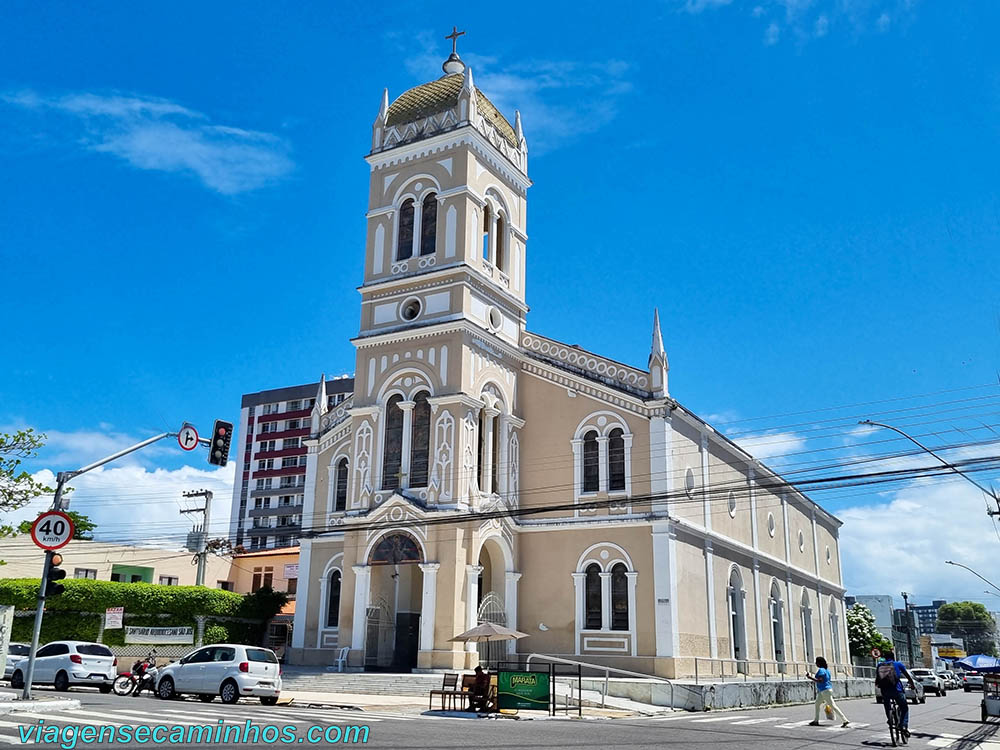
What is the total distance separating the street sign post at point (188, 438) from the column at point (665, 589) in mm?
18279

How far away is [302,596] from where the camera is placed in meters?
37.7

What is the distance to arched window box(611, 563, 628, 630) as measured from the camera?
3344 cm

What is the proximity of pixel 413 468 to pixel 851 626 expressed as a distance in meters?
57.0

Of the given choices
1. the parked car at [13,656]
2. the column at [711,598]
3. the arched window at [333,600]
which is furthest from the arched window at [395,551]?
the column at [711,598]

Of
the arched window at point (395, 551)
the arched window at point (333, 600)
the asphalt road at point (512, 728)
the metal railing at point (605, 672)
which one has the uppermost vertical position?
the arched window at point (395, 551)

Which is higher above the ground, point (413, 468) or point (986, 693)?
point (413, 468)

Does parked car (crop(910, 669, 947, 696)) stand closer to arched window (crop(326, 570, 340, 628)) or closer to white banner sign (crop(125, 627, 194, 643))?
arched window (crop(326, 570, 340, 628))

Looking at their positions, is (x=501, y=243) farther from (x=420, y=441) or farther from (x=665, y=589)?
(x=665, y=589)

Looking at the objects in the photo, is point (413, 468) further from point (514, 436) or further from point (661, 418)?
point (661, 418)

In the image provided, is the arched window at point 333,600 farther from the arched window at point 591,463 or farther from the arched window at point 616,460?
the arched window at point 616,460

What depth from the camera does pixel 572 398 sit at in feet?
121

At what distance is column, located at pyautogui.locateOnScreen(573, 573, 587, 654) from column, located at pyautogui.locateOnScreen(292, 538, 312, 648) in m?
11.1

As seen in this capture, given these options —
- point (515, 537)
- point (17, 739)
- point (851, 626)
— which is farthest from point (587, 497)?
point (851, 626)

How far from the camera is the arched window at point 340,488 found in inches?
1518
